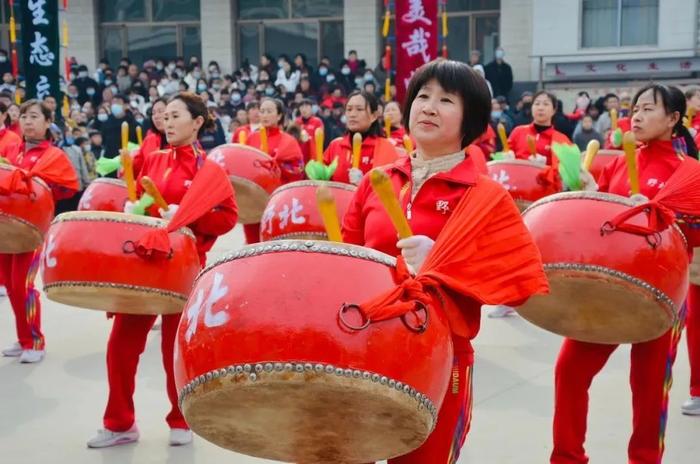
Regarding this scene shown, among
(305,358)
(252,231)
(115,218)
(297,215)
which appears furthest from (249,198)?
(305,358)

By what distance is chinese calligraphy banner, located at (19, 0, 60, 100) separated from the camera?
9.86 metres

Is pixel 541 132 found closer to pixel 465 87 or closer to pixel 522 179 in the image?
pixel 522 179

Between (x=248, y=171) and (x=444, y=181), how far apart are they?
4.16 m

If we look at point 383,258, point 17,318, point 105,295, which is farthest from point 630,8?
point 383,258

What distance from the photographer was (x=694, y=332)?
398 cm

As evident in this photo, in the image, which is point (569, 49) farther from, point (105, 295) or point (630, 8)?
point (105, 295)

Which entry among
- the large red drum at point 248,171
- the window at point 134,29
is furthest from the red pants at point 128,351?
the window at point 134,29

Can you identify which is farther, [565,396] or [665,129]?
[665,129]

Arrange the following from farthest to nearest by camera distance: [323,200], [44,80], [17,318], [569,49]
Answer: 1. [569,49]
2. [44,80]
3. [17,318]
4. [323,200]

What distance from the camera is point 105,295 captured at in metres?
3.29

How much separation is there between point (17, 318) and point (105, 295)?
6.26 feet

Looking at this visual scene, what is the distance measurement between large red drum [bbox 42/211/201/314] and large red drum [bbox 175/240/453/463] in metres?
1.39

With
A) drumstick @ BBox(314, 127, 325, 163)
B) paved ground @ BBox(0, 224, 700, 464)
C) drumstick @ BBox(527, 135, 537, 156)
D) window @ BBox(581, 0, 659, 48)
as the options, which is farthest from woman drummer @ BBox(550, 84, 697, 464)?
window @ BBox(581, 0, 659, 48)

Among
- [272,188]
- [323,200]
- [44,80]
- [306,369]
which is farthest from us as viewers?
[44,80]
